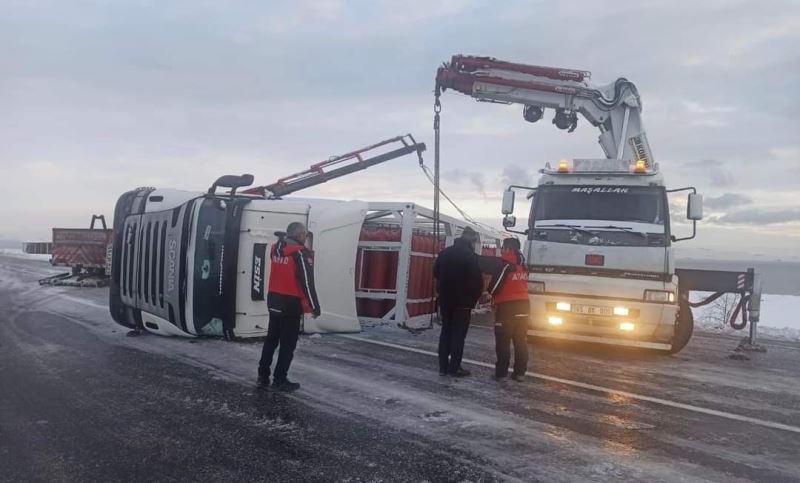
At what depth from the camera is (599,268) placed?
27.2 feet

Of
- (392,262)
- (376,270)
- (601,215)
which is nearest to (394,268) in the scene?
(392,262)

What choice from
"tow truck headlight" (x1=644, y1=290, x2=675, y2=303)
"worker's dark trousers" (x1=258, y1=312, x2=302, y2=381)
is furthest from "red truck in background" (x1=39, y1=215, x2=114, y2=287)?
"tow truck headlight" (x1=644, y1=290, x2=675, y2=303)

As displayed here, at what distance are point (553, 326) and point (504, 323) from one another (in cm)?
182

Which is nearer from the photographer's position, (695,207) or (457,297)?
(457,297)

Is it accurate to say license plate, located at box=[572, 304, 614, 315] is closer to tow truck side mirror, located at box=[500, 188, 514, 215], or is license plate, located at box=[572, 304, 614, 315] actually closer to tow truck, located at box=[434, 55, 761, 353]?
tow truck, located at box=[434, 55, 761, 353]

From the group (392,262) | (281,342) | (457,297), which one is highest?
(392,262)

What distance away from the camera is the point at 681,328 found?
8.75 meters

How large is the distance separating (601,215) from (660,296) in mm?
1482

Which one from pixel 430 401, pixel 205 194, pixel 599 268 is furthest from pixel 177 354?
pixel 599 268

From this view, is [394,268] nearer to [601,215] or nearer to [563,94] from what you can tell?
→ [601,215]

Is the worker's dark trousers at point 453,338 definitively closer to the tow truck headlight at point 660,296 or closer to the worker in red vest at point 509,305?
the worker in red vest at point 509,305

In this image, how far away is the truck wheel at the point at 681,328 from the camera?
8489 millimetres

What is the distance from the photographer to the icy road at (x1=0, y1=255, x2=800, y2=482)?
4.02m

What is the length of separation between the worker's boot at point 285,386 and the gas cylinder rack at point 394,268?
4257 mm
